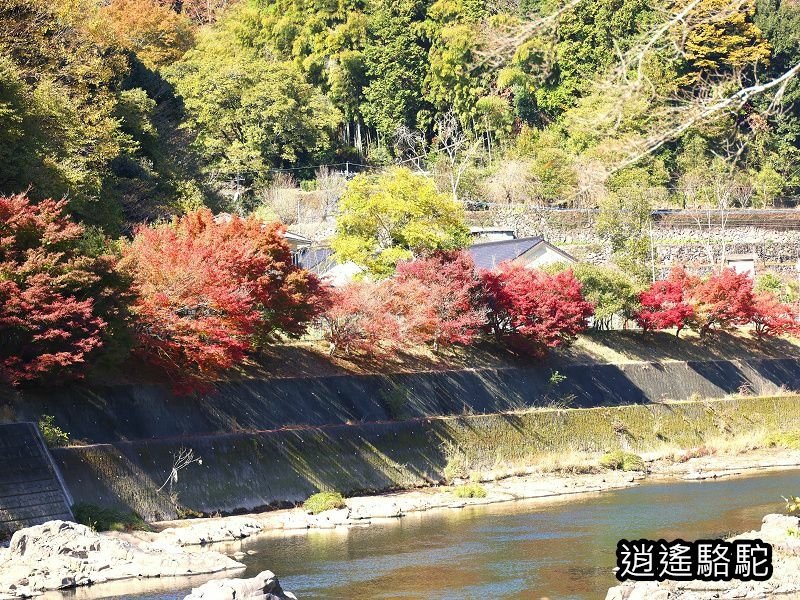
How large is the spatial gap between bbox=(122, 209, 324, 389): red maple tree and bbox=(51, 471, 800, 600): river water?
5.58m

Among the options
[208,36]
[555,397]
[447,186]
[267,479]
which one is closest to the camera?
[267,479]

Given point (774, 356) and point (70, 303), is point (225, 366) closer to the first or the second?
point (70, 303)

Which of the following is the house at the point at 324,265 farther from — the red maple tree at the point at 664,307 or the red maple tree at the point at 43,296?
the red maple tree at the point at 43,296

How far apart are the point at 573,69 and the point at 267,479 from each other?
43.2 m

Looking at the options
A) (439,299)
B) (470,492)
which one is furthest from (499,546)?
(439,299)

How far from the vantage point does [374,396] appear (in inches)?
1500

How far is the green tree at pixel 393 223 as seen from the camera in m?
43.8

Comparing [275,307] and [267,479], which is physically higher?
[275,307]

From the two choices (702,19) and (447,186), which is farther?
(447,186)

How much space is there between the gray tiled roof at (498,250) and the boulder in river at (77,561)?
1161 inches

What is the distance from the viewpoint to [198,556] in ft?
79.9

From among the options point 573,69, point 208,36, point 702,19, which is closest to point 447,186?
point 573,69

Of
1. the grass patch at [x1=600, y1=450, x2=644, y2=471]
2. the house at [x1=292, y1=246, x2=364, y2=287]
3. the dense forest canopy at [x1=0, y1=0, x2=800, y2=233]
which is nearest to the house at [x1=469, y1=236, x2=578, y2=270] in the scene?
the dense forest canopy at [x1=0, y1=0, x2=800, y2=233]

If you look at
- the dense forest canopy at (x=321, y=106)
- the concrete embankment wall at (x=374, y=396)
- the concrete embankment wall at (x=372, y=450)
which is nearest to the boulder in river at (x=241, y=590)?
the concrete embankment wall at (x=372, y=450)
